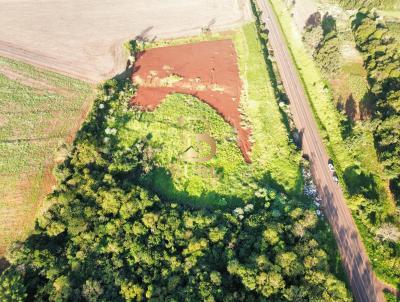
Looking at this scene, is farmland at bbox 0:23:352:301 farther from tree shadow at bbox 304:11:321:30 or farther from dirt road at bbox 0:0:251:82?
tree shadow at bbox 304:11:321:30

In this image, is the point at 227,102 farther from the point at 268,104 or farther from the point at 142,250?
the point at 142,250

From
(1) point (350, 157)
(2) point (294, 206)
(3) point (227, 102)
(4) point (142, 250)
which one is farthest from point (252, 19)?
(4) point (142, 250)

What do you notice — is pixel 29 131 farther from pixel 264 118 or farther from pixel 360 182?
pixel 360 182

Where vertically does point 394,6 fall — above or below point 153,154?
above

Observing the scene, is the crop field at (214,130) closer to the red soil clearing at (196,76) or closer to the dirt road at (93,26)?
the red soil clearing at (196,76)

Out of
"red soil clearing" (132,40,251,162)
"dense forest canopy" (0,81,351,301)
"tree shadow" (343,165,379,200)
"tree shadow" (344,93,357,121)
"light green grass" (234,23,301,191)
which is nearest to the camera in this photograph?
"dense forest canopy" (0,81,351,301)

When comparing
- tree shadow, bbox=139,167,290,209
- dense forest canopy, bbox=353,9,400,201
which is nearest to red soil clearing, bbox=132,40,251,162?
tree shadow, bbox=139,167,290,209

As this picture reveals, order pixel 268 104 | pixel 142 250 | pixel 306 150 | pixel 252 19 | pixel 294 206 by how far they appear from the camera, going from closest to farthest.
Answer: pixel 142 250, pixel 294 206, pixel 306 150, pixel 268 104, pixel 252 19
